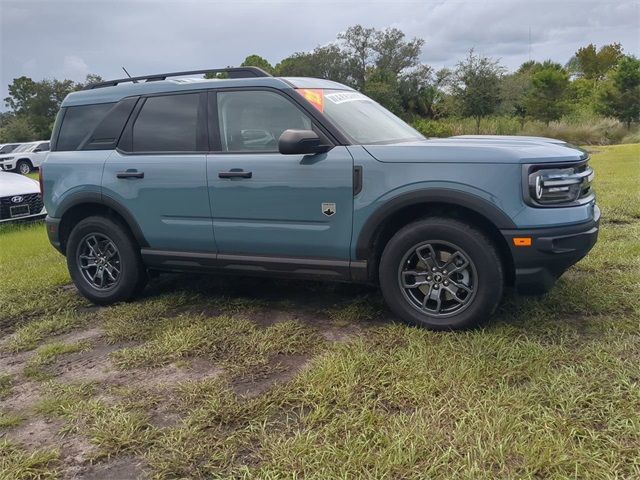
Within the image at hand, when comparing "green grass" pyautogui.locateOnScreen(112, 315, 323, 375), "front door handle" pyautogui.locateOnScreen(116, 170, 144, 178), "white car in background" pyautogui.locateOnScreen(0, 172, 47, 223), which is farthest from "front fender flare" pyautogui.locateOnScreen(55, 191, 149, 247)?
"white car in background" pyautogui.locateOnScreen(0, 172, 47, 223)

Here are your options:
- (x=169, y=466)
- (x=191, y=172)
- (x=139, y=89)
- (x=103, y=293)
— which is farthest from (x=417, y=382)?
(x=139, y=89)

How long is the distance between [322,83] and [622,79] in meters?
29.5

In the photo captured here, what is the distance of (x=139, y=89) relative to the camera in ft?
16.3

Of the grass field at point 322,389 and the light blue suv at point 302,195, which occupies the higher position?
the light blue suv at point 302,195

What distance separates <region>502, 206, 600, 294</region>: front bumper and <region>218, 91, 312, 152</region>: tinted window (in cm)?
175

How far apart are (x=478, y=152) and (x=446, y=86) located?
101 feet

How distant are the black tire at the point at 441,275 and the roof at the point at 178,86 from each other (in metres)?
1.54

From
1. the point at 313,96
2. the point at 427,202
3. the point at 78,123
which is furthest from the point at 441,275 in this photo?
the point at 78,123

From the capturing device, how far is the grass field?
2.54 m

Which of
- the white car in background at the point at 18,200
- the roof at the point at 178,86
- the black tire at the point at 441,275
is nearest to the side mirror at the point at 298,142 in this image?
the roof at the point at 178,86

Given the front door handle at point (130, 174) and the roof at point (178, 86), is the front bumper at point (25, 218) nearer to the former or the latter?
the roof at point (178, 86)

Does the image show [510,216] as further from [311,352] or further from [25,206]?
[25,206]

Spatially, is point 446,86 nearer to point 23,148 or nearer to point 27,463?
point 23,148

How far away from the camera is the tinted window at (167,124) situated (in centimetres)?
467
